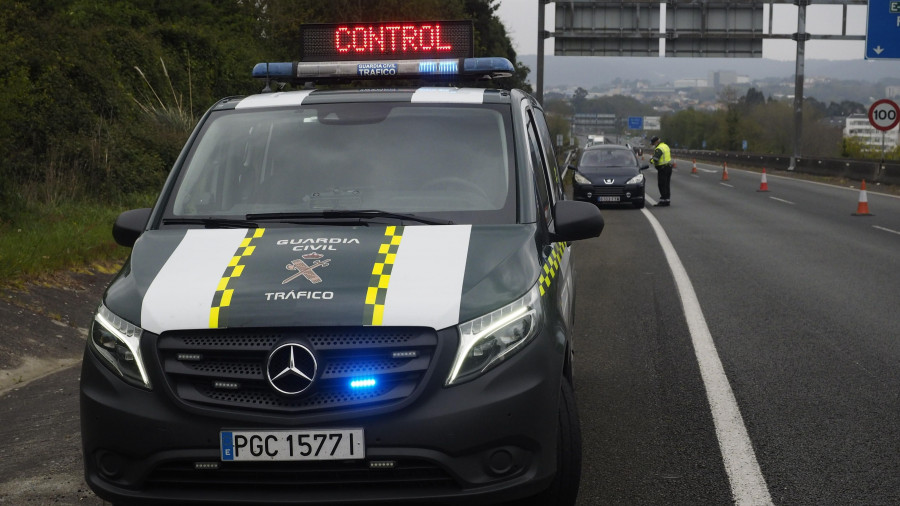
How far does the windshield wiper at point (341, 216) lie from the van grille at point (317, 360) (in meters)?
0.95

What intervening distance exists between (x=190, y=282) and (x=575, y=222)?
178 cm

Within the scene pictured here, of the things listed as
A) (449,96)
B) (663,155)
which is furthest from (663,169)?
(449,96)

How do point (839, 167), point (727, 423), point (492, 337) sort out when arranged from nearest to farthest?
1. point (492, 337)
2. point (727, 423)
3. point (839, 167)

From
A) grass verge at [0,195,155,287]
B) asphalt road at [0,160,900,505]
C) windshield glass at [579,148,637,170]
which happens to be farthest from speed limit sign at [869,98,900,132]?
grass verge at [0,195,155,287]

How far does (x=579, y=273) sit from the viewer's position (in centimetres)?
1350

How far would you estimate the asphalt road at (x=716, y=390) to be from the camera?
16.9 ft

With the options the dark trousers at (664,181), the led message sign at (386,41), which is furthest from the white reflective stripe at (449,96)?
the dark trousers at (664,181)

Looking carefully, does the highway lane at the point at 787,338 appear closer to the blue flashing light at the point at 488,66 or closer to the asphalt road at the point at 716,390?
the asphalt road at the point at 716,390

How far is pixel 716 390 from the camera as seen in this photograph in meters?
7.00

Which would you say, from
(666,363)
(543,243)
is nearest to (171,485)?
(543,243)

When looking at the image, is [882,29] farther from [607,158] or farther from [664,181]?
[607,158]

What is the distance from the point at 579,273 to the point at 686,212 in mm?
12183

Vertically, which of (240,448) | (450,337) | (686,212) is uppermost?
(450,337)

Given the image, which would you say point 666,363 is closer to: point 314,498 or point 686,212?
point 314,498
